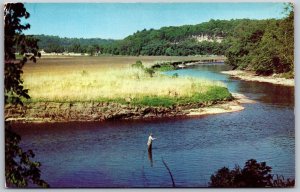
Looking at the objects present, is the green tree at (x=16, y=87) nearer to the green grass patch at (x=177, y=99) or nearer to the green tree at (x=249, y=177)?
the green grass patch at (x=177, y=99)

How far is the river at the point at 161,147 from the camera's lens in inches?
171

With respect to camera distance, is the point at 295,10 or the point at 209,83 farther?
the point at 209,83

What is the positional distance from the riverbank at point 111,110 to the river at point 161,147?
0.16 feet

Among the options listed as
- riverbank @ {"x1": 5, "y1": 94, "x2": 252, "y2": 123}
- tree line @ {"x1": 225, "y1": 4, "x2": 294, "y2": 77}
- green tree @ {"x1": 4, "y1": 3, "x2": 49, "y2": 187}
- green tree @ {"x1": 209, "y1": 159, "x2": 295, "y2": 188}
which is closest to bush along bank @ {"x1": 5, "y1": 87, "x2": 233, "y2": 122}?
riverbank @ {"x1": 5, "y1": 94, "x2": 252, "y2": 123}

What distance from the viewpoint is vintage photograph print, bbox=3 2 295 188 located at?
434 centimetres

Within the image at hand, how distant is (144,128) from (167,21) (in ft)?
2.67

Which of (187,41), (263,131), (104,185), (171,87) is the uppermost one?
(187,41)

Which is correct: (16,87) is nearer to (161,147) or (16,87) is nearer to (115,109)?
(115,109)

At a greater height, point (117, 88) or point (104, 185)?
point (117, 88)

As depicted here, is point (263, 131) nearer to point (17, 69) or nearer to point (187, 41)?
point (187, 41)

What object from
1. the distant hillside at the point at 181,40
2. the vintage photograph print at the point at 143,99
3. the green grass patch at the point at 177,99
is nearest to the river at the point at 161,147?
the vintage photograph print at the point at 143,99

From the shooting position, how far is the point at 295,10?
4270mm

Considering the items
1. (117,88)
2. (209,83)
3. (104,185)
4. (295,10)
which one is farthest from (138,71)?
(295,10)

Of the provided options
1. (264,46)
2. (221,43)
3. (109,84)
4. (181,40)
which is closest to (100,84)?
(109,84)
